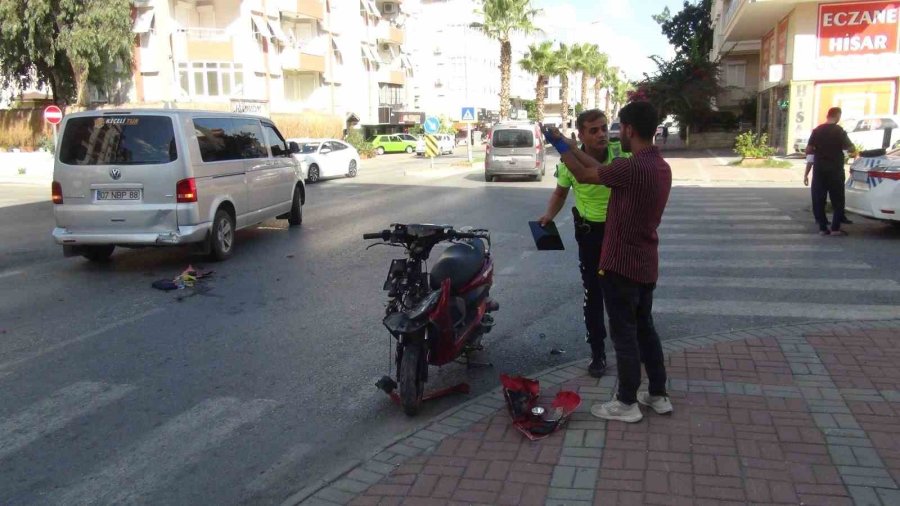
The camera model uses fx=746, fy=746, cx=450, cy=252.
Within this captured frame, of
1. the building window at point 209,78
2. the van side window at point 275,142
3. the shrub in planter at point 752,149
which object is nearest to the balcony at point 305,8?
the building window at point 209,78

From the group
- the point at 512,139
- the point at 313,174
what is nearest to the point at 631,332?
the point at 512,139

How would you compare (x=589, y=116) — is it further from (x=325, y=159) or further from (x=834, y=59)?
(x=834, y=59)

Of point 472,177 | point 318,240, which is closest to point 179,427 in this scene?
point 318,240

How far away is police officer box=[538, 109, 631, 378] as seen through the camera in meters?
4.86

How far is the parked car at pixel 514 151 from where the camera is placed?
22266 mm

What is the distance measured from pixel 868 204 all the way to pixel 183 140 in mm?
9321

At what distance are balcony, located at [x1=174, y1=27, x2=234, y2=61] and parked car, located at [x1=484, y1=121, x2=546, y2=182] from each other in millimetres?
24880

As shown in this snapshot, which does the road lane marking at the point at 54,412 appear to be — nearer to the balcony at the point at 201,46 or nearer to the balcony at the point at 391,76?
the balcony at the point at 201,46

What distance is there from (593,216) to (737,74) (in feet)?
160

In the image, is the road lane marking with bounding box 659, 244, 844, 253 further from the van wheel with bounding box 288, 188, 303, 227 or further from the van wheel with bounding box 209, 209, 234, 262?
the van wheel with bounding box 288, 188, 303, 227

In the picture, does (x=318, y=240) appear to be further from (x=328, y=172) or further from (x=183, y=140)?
(x=328, y=172)

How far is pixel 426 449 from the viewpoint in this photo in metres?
4.04

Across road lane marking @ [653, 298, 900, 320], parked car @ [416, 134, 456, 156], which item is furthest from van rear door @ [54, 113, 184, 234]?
parked car @ [416, 134, 456, 156]

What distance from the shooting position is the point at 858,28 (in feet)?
95.6
